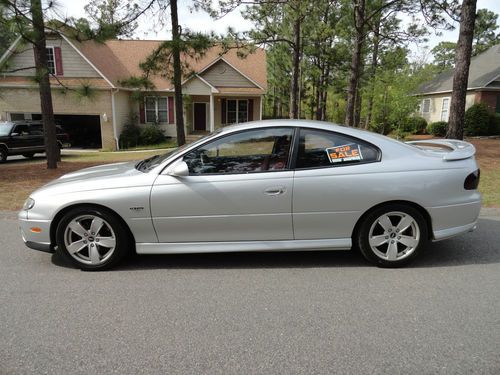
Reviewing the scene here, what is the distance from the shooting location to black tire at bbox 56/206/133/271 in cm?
394

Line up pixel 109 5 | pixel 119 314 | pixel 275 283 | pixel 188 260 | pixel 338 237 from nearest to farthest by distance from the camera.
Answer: pixel 119 314
pixel 275 283
pixel 338 237
pixel 188 260
pixel 109 5

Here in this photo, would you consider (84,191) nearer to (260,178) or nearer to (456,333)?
(260,178)

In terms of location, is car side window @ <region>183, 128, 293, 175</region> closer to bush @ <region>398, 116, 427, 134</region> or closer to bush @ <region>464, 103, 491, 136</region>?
bush @ <region>464, 103, 491, 136</region>

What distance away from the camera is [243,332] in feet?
9.64

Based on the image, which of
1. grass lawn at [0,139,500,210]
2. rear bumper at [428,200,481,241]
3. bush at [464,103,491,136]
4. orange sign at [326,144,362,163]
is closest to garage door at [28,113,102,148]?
grass lawn at [0,139,500,210]

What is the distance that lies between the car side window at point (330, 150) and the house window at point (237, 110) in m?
21.5

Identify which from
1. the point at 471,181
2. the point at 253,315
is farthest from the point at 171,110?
the point at 253,315

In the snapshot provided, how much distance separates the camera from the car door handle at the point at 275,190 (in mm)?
3900

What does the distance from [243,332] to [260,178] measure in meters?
1.56

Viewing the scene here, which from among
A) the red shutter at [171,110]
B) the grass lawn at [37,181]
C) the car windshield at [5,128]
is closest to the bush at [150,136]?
the red shutter at [171,110]

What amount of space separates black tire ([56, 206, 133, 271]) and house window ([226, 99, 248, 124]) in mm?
21742

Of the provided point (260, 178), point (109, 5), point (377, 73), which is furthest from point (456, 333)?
point (377, 73)

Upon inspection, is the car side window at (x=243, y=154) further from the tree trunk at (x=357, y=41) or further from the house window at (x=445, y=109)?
the house window at (x=445, y=109)

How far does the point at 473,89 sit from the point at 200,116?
18.4 m
